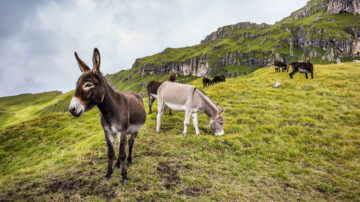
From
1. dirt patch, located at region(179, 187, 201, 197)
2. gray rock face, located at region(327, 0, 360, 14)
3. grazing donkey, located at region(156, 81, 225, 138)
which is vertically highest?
gray rock face, located at region(327, 0, 360, 14)

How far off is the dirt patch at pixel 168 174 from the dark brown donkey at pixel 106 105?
1.40 m

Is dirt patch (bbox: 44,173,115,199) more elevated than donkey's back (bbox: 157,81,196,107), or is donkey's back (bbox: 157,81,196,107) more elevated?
→ donkey's back (bbox: 157,81,196,107)

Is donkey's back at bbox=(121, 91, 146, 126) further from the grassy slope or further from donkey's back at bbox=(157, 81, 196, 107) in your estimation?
donkey's back at bbox=(157, 81, 196, 107)

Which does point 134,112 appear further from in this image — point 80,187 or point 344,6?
point 344,6

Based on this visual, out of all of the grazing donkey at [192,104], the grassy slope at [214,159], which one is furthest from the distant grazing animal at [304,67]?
the grazing donkey at [192,104]

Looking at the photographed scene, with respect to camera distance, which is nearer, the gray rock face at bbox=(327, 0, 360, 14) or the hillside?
the hillside

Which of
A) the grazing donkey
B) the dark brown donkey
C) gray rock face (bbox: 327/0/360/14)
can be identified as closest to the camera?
the dark brown donkey

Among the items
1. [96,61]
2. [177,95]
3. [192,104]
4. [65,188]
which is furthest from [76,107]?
[192,104]

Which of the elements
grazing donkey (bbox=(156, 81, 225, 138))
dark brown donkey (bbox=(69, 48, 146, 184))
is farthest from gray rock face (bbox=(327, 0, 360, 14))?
dark brown donkey (bbox=(69, 48, 146, 184))

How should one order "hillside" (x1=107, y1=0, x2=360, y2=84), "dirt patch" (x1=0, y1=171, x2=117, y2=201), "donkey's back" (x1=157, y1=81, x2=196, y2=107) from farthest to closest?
"hillside" (x1=107, y1=0, x2=360, y2=84) → "donkey's back" (x1=157, y1=81, x2=196, y2=107) → "dirt patch" (x1=0, y1=171, x2=117, y2=201)

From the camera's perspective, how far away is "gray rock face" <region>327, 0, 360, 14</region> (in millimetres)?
160375

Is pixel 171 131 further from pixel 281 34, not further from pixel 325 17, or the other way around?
pixel 325 17

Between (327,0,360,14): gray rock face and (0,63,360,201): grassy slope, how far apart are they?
236470 mm

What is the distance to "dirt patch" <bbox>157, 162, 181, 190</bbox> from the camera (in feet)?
18.3
